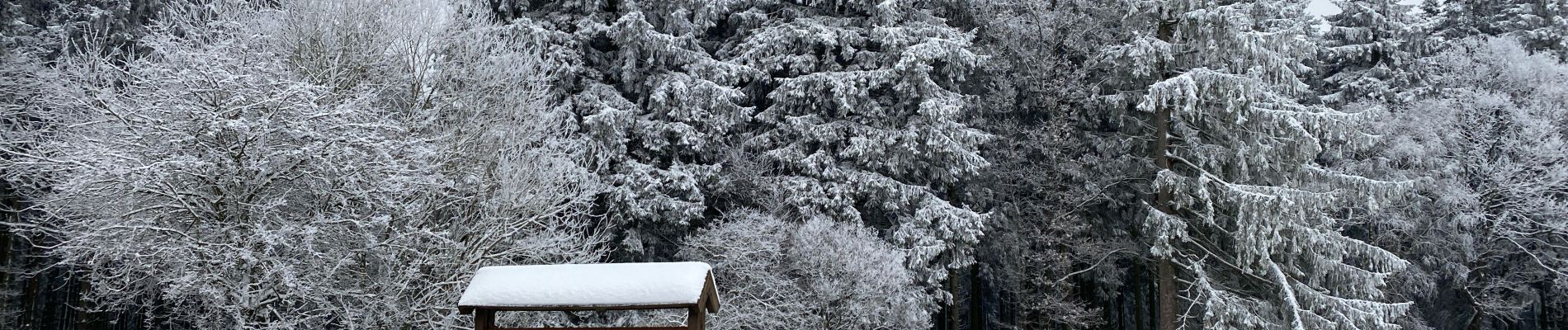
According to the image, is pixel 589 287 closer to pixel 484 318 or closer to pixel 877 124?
pixel 484 318

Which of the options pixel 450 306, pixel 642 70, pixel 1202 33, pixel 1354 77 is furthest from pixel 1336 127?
pixel 450 306

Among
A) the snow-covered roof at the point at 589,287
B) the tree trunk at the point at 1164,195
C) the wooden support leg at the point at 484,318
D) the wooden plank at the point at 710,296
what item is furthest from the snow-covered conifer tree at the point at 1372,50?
the wooden support leg at the point at 484,318

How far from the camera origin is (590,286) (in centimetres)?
682

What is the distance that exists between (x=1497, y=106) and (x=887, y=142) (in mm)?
12906

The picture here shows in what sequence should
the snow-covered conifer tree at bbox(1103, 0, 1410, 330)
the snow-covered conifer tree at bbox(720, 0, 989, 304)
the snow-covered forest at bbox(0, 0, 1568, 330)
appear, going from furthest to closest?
the snow-covered conifer tree at bbox(720, 0, 989, 304) → the snow-covered conifer tree at bbox(1103, 0, 1410, 330) → the snow-covered forest at bbox(0, 0, 1568, 330)

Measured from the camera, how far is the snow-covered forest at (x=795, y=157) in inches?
416

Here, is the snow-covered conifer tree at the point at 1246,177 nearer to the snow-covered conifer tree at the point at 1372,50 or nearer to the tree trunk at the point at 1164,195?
the tree trunk at the point at 1164,195

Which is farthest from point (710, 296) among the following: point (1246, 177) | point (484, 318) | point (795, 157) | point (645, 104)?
point (1246, 177)

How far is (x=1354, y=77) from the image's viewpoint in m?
21.1

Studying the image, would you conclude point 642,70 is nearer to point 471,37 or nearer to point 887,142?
point 471,37

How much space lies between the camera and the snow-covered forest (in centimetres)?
1058

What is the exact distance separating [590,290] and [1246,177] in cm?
1245

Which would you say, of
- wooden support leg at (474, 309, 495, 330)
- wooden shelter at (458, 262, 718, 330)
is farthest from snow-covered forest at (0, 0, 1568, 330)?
wooden shelter at (458, 262, 718, 330)

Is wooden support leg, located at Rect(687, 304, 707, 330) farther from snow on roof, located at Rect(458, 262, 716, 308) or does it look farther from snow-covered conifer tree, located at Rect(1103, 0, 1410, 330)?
snow-covered conifer tree, located at Rect(1103, 0, 1410, 330)
